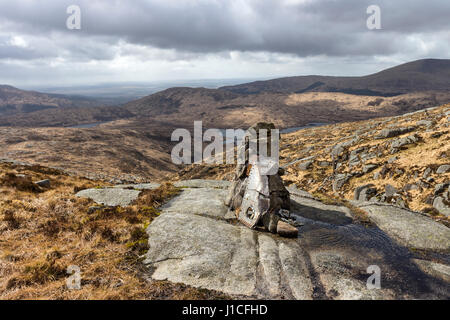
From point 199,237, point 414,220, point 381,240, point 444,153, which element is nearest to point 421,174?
point 444,153

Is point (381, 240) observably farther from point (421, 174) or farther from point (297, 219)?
point (421, 174)

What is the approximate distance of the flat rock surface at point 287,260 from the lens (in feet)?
31.8

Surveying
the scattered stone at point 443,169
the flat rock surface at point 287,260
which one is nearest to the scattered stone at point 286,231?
the flat rock surface at point 287,260

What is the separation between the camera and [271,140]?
18.9 meters

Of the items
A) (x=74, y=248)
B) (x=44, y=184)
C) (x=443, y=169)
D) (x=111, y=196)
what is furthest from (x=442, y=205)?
(x=44, y=184)

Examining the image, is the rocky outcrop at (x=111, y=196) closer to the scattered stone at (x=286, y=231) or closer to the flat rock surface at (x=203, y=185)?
the flat rock surface at (x=203, y=185)

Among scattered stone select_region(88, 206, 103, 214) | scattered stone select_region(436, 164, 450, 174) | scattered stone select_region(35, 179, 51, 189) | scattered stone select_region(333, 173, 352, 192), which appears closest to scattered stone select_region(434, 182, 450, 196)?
scattered stone select_region(436, 164, 450, 174)

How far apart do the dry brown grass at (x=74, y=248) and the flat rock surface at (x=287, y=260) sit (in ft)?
2.79

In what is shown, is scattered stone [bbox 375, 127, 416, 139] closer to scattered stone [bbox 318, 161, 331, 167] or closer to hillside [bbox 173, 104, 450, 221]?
hillside [bbox 173, 104, 450, 221]

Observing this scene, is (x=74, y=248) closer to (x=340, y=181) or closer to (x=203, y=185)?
(x=203, y=185)

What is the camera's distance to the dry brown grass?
9031 millimetres

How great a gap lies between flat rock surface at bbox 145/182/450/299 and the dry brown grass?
0.85m
